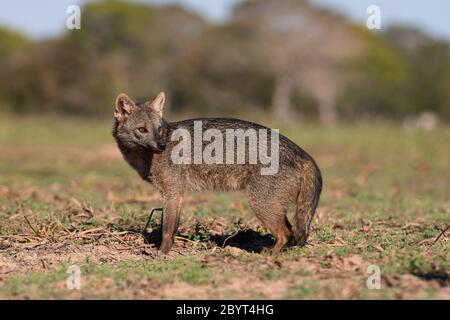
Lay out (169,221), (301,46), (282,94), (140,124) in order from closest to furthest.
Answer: (169,221), (140,124), (301,46), (282,94)

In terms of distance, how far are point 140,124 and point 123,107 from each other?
0.36 m

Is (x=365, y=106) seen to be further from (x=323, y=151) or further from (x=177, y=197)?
(x=177, y=197)

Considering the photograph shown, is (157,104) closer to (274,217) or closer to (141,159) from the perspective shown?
(141,159)

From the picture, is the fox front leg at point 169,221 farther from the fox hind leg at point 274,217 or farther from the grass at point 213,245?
the fox hind leg at point 274,217

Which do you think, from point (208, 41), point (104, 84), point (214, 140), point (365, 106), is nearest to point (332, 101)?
point (365, 106)

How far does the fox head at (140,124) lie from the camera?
26.3 ft

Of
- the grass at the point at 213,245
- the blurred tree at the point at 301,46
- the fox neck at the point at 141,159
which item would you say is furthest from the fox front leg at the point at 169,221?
the blurred tree at the point at 301,46

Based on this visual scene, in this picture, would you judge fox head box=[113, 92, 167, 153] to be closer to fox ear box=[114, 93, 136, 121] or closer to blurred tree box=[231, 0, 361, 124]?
fox ear box=[114, 93, 136, 121]

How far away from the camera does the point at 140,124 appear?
8148mm

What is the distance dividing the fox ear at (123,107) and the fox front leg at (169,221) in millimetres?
1123

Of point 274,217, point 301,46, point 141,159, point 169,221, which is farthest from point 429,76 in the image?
point 274,217

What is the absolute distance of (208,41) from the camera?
5466cm

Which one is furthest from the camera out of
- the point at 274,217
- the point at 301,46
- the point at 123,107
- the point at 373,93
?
the point at 373,93

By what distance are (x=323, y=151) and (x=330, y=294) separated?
57.8 feet
